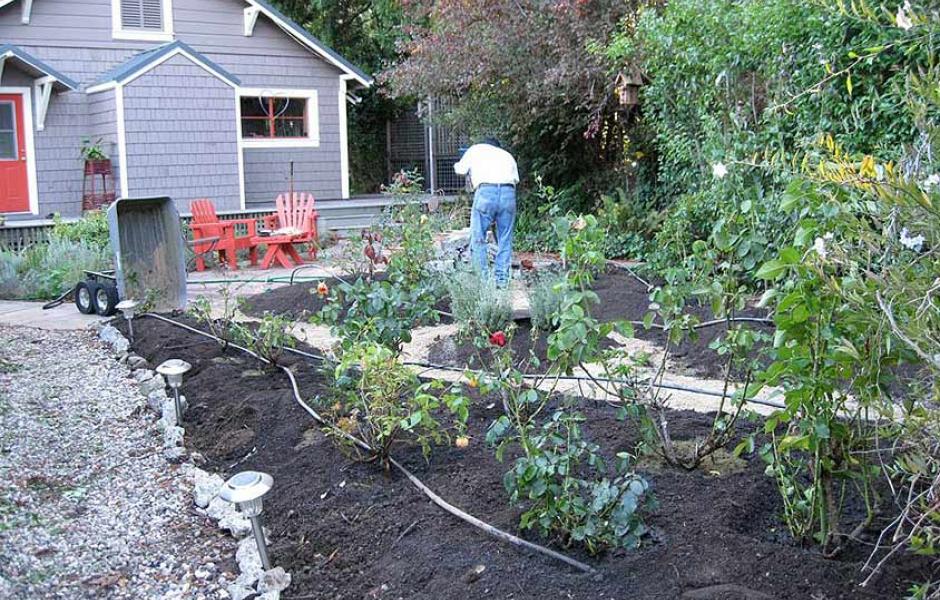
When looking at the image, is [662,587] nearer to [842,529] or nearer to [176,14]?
[842,529]

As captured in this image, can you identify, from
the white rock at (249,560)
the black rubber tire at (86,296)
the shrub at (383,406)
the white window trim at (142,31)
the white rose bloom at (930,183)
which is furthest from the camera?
the white window trim at (142,31)

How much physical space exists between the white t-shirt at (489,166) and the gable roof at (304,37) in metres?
8.85

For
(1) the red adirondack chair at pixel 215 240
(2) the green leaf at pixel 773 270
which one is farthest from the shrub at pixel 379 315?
(1) the red adirondack chair at pixel 215 240

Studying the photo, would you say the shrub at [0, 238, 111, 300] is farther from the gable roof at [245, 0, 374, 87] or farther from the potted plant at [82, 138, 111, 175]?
the gable roof at [245, 0, 374, 87]

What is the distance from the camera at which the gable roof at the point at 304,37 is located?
15469 mm

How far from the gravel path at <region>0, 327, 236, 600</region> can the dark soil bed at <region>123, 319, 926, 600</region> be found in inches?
11.5

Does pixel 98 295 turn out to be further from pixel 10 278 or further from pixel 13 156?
pixel 13 156

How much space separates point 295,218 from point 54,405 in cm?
740

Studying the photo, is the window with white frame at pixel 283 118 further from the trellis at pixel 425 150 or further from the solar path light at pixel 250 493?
the solar path light at pixel 250 493

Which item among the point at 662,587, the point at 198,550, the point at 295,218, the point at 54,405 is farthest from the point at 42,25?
the point at 662,587

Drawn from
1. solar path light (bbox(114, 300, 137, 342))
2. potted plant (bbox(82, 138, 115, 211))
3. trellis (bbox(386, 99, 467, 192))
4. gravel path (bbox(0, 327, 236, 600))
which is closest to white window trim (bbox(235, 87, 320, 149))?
trellis (bbox(386, 99, 467, 192))

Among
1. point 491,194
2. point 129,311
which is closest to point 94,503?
point 129,311

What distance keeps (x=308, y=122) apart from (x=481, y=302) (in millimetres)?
11492

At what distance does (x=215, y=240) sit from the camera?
1085 cm
